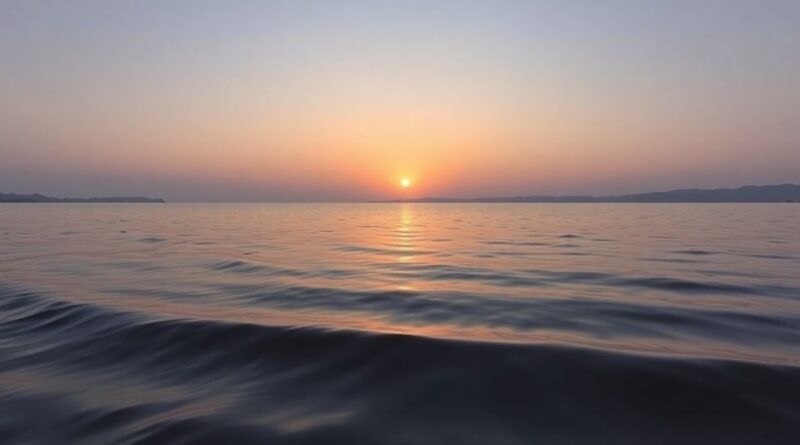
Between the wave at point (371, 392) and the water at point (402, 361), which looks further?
the water at point (402, 361)

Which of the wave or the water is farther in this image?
the water

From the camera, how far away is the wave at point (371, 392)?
4.46m

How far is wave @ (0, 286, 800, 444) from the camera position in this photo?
446cm

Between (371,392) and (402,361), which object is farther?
(402,361)

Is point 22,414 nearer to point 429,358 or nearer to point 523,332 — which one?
point 429,358

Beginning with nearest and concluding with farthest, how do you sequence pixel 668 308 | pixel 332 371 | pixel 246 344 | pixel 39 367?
pixel 332 371 → pixel 39 367 → pixel 246 344 → pixel 668 308

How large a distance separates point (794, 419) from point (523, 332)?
3688mm

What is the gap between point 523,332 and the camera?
778 centimetres

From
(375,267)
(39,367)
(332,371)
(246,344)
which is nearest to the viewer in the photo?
(332,371)

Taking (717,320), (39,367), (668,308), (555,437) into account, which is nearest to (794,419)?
(555,437)

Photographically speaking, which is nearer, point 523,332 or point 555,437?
point 555,437

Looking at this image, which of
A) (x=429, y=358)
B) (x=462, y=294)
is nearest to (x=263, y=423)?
(x=429, y=358)

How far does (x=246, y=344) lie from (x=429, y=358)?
9.41ft

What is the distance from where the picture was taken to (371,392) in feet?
17.7
